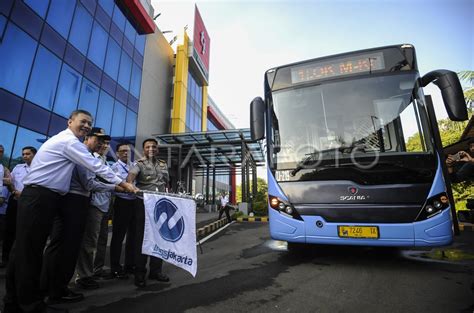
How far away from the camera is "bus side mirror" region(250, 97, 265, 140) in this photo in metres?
4.52

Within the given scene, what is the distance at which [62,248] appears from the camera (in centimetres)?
261

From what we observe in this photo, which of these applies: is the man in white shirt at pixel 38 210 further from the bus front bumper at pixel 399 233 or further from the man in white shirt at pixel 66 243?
the bus front bumper at pixel 399 233

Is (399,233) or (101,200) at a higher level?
(101,200)

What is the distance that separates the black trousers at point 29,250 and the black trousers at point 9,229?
8.79ft

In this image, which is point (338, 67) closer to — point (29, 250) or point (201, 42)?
point (29, 250)

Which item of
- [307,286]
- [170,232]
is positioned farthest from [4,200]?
[307,286]

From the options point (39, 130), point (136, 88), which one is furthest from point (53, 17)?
point (136, 88)

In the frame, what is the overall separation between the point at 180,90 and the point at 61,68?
32.9ft

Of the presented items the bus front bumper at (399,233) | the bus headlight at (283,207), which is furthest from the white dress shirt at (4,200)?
the bus front bumper at (399,233)

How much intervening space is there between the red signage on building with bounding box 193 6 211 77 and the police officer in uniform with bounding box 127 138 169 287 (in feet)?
68.3

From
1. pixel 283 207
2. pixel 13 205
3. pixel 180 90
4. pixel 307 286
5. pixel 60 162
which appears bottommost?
pixel 307 286

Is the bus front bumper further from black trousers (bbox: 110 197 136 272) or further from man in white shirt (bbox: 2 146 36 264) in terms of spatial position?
man in white shirt (bbox: 2 146 36 264)

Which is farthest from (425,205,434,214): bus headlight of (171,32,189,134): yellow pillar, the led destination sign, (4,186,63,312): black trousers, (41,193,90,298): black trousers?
(171,32,189,134): yellow pillar

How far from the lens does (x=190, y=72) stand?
23156 mm
